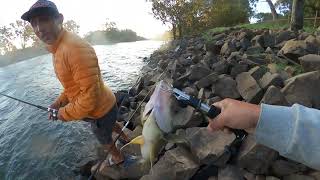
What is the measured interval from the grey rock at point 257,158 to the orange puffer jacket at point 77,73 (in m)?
2.50

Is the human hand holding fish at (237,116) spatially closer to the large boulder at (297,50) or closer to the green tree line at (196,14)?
the large boulder at (297,50)

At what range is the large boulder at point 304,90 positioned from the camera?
22.4 feet

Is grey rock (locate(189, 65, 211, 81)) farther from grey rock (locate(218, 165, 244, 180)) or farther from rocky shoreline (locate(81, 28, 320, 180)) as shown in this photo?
grey rock (locate(218, 165, 244, 180))

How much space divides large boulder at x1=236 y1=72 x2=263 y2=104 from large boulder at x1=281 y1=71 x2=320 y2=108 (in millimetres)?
507

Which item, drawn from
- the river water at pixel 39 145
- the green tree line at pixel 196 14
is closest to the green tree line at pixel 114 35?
the green tree line at pixel 196 14

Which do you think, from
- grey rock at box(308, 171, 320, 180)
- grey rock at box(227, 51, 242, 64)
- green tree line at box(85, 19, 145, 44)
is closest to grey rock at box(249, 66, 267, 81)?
grey rock at box(227, 51, 242, 64)

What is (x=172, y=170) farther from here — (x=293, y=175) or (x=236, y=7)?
(x=236, y=7)

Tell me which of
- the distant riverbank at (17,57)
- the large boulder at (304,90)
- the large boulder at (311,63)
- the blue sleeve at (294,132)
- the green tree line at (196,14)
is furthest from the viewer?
the distant riverbank at (17,57)

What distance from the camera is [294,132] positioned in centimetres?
197

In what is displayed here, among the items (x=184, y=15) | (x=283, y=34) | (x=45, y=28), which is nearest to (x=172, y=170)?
(x=45, y=28)

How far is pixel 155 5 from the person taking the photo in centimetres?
4069

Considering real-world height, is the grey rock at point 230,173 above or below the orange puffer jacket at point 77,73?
below

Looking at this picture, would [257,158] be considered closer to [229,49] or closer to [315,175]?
[315,175]

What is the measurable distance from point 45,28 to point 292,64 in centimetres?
664
